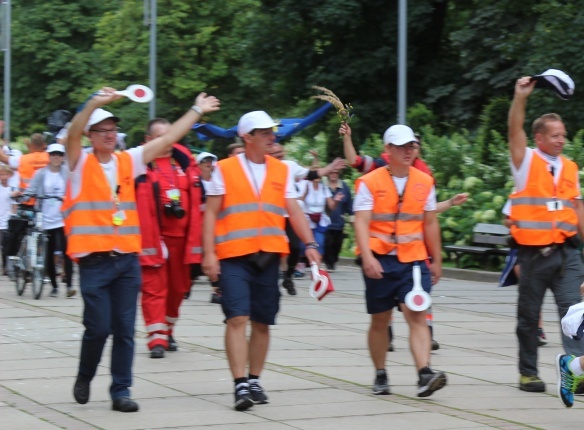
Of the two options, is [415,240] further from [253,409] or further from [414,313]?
[253,409]

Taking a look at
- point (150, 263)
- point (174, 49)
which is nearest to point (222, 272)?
point (150, 263)

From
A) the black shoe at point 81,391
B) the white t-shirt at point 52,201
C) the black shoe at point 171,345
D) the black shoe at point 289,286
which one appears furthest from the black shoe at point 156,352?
the black shoe at point 289,286

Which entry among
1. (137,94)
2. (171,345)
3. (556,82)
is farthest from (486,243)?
(137,94)

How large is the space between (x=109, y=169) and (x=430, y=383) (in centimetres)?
244

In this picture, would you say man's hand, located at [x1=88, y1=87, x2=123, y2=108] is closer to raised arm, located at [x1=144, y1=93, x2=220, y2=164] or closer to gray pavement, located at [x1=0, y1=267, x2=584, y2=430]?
raised arm, located at [x1=144, y1=93, x2=220, y2=164]

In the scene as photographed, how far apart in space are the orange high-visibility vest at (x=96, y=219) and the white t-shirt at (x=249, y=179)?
582 millimetres

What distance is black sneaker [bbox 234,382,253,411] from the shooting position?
26.1 ft

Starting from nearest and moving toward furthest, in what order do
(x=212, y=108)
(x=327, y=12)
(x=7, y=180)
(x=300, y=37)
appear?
(x=212, y=108)
(x=7, y=180)
(x=327, y=12)
(x=300, y=37)

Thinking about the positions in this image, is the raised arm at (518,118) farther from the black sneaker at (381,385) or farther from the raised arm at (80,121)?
the raised arm at (80,121)

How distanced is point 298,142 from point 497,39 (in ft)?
17.7

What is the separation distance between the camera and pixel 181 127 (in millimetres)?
7871

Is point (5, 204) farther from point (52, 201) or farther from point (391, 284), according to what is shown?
point (391, 284)

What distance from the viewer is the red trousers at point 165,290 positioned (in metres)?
10.4

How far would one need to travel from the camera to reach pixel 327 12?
108ft
